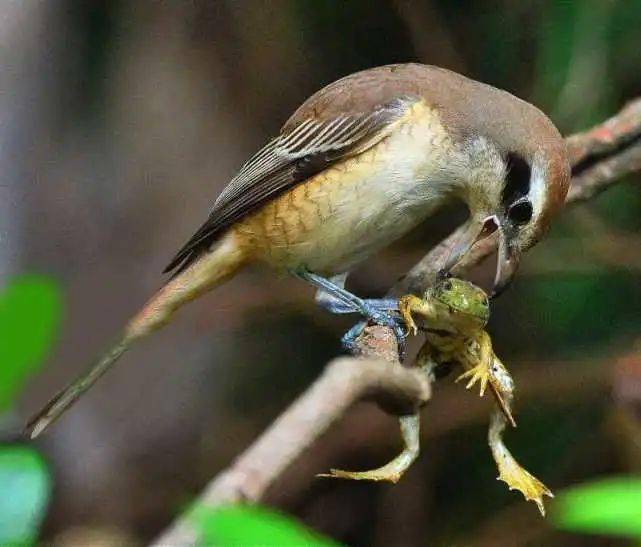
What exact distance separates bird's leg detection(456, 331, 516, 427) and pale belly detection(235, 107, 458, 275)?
41 cm

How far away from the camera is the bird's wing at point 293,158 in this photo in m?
1.78

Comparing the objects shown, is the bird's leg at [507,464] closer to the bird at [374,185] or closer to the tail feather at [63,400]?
the bird at [374,185]

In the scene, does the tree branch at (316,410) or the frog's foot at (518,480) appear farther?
the frog's foot at (518,480)

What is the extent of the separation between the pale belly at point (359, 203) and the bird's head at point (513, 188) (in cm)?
8

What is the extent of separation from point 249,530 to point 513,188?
1423 mm

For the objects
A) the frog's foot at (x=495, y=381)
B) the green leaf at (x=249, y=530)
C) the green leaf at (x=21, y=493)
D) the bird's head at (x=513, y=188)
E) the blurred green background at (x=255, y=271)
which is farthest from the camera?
the blurred green background at (x=255, y=271)

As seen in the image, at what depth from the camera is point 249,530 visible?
14.1 inches

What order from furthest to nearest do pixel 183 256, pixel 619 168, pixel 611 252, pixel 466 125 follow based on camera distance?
1. pixel 611 252
2. pixel 619 168
3. pixel 183 256
4. pixel 466 125

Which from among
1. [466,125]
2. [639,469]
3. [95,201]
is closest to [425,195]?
[466,125]

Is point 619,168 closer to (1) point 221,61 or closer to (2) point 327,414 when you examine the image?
(1) point 221,61

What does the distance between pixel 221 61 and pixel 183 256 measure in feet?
3.88

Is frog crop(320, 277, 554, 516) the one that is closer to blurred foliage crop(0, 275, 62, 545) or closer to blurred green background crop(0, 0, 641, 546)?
blurred foliage crop(0, 275, 62, 545)

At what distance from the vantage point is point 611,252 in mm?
2523

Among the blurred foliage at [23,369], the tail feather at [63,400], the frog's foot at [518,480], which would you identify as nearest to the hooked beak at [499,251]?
the frog's foot at [518,480]
